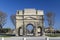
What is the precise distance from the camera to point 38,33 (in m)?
44.0

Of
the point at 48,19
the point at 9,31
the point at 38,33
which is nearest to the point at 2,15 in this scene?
the point at 9,31

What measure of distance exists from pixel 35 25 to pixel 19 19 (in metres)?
4.23

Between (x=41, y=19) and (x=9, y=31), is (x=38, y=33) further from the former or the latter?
(x=9, y=31)

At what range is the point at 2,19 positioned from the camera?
63156 mm

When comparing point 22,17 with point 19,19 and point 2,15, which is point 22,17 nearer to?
point 19,19

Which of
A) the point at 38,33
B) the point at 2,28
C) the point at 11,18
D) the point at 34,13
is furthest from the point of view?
the point at 11,18

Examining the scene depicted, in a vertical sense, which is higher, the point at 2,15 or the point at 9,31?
the point at 2,15

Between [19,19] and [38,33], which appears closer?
[19,19]

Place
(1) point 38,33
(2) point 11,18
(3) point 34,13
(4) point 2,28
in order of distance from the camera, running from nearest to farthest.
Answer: (3) point 34,13 → (1) point 38,33 → (4) point 2,28 → (2) point 11,18

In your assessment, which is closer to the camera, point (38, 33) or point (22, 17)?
point (22, 17)

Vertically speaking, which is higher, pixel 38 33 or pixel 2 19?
pixel 2 19

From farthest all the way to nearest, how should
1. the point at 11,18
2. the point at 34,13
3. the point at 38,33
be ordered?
the point at 11,18
the point at 38,33
the point at 34,13

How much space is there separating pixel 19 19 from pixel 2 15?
79.0 ft

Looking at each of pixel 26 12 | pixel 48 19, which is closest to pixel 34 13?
pixel 26 12
